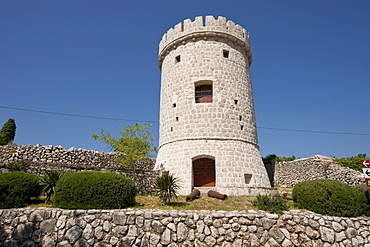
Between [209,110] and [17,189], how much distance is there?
1047 centimetres

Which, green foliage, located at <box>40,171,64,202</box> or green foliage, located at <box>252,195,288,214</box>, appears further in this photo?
green foliage, located at <box>40,171,64,202</box>

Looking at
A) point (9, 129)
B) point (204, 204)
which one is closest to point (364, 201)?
point (204, 204)

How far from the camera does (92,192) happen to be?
820 centimetres

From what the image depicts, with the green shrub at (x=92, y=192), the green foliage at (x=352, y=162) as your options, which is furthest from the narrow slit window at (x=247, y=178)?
the green foliage at (x=352, y=162)

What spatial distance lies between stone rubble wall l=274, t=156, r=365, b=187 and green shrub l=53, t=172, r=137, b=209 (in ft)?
50.0

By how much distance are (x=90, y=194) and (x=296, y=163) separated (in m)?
17.5

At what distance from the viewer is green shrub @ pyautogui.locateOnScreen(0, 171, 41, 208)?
27.6 feet

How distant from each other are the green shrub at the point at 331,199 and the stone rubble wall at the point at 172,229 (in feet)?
1.35

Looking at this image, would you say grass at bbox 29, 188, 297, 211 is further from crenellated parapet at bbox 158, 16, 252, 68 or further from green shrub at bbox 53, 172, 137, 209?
crenellated parapet at bbox 158, 16, 252, 68

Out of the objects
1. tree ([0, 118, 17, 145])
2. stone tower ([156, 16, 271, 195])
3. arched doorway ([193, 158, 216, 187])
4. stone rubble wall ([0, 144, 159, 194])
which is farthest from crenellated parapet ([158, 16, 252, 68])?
tree ([0, 118, 17, 145])

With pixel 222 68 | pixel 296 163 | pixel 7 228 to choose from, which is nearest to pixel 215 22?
pixel 222 68

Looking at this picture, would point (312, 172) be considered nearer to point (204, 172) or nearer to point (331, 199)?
point (204, 172)

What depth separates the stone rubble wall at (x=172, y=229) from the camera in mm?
7547

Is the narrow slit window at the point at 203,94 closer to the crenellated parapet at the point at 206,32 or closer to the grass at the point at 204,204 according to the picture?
the crenellated parapet at the point at 206,32
